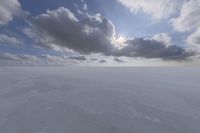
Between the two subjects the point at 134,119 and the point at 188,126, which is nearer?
the point at 188,126

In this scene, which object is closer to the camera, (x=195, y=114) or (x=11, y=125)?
(x=11, y=125)

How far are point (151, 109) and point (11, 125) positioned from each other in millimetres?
8021

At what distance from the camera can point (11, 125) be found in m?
5.63

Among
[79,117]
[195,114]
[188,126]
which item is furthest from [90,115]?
[195,114]

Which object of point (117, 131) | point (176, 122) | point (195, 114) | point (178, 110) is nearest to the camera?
point (117, 131)

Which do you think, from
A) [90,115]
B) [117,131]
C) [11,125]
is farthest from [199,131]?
[11,125]

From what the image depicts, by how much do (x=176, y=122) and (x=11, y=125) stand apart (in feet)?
27.2

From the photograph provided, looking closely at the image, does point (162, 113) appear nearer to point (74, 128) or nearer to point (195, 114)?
point (195, 114)

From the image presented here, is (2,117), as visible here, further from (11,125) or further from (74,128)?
(74,128)

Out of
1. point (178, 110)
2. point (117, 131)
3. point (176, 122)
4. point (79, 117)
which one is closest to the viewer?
point (117, 131)

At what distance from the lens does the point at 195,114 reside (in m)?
7.27

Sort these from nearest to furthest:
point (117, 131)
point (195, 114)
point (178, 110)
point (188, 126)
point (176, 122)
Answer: point (117, 131) < point (188, 126) < point (176, 122) < point (195, 114) < point (178, 110)

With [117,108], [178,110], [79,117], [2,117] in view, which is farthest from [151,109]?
[2,117]

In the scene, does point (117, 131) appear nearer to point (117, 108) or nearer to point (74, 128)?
point (74, 128)
